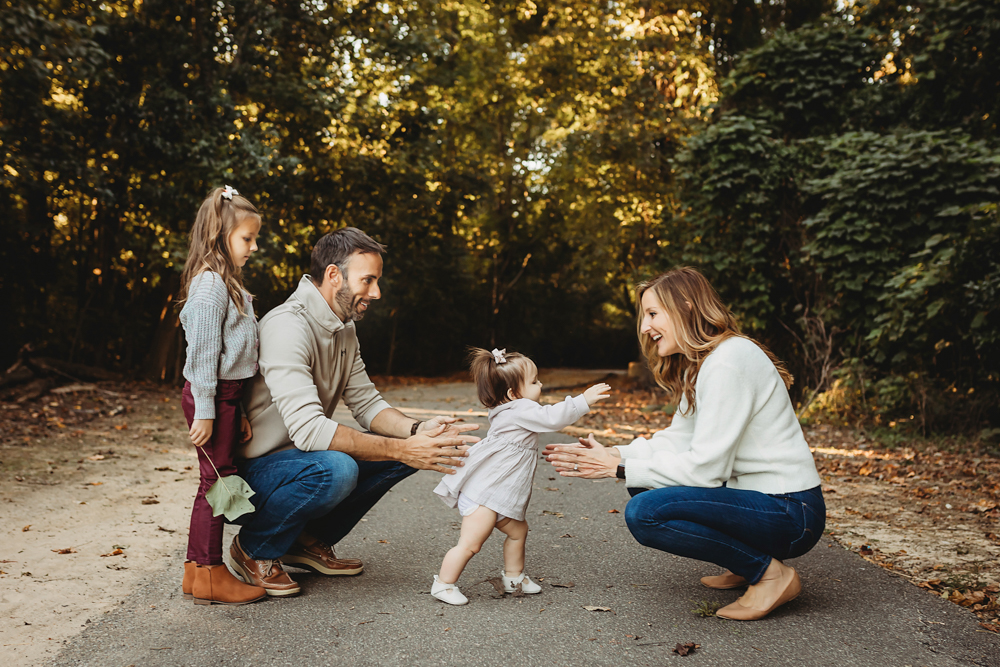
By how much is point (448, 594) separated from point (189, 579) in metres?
1.20

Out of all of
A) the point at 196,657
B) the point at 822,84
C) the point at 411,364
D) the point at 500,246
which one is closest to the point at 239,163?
the point at 822,84

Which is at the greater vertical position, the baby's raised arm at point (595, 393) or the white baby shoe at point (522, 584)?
the baby's raised arm at point (595, 393)

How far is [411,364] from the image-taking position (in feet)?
76.4

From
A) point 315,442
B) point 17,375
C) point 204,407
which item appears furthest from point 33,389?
point 315,442

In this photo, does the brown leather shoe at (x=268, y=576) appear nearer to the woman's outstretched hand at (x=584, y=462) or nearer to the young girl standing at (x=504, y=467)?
the young girl standing at (x=504, y=467)

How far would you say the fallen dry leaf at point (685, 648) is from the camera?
281 cm

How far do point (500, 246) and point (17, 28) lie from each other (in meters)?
18.5

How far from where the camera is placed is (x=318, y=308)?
3.52 m

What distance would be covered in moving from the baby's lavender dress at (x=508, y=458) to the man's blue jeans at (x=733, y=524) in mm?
544

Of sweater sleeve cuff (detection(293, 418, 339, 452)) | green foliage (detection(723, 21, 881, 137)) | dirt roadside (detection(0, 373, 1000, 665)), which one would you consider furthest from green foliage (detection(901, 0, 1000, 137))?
sweater sleeve cuff (detection(293, 418, 339, 452))

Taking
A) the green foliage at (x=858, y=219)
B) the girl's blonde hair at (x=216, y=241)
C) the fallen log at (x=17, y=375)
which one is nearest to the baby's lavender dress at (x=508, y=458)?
the girl's blonde hair at (x=216, y=241)

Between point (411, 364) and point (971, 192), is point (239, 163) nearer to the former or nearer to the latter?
point (971, 192)

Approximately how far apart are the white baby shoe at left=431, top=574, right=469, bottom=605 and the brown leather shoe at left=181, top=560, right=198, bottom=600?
43.6 inches

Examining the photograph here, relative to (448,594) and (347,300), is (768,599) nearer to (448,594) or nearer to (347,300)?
(448,594)
